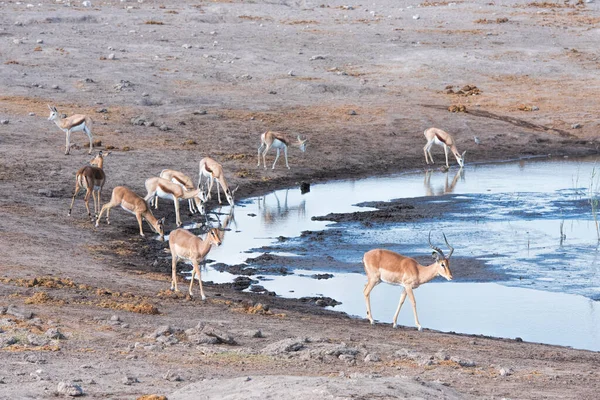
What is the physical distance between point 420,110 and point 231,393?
23.5 metres

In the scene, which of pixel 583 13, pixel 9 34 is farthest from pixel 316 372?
pixel 583 13

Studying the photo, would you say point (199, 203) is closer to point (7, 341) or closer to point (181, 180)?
point (181, 180)

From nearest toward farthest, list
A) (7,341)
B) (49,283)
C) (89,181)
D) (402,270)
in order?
1. (7,341)
2. (402,270)
3. (49,283)
4. (89,181)

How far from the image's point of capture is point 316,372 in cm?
956

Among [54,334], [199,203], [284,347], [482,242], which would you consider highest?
[199,203]

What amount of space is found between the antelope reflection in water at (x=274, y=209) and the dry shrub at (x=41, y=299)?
8.10 meters

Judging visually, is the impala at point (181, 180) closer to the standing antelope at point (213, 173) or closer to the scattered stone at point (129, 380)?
the standing antelope at point (213, 173)

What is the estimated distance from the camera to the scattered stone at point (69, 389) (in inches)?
321

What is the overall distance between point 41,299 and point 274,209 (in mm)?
9764

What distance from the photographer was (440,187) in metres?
23.9

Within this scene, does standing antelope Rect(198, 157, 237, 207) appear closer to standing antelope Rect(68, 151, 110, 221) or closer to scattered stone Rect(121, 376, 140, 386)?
standing antelope Rect(68, 151, 110, 221)

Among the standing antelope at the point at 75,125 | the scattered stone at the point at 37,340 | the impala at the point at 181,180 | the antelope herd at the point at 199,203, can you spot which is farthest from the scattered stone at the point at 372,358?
the standing antelope at the point at 75,125

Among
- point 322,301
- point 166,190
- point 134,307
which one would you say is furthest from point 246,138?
point 134,307

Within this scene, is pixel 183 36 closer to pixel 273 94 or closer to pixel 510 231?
pixel 273 94
